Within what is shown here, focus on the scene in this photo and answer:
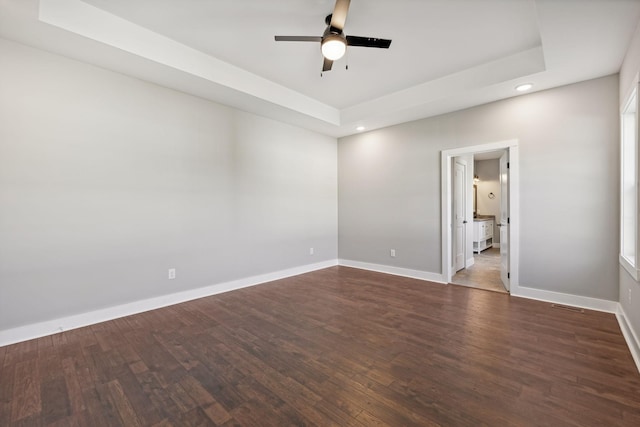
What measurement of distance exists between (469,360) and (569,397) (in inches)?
24.0

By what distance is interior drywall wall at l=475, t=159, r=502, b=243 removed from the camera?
27.7 ft

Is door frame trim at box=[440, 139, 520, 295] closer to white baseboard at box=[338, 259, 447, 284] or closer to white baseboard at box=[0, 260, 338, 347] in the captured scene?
white baseboard at box=[338, 259, 447, 284]

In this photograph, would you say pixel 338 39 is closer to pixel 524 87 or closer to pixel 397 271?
pixel 524 87

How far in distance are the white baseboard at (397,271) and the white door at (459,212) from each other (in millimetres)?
652

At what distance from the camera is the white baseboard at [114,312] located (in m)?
2.64

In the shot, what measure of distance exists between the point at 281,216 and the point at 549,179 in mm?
3965

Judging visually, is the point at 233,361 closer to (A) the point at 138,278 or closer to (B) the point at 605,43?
(A) the point at 138,278

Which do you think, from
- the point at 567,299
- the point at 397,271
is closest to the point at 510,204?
the point at 567,299

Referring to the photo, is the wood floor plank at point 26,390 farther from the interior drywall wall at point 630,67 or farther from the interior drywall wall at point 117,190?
the interior drywall wall at point 630,67

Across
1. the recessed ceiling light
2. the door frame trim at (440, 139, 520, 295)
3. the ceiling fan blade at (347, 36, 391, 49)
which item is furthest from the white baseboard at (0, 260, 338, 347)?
the recessed ceiling light

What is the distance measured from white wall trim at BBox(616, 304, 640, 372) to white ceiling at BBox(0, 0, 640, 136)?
8.63 feet

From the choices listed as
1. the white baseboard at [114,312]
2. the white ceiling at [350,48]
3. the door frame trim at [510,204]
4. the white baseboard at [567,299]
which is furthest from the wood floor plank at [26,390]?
the white baseboard at [567,299]

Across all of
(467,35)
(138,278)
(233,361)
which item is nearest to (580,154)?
(467,35)

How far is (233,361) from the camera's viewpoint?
2291 mm
